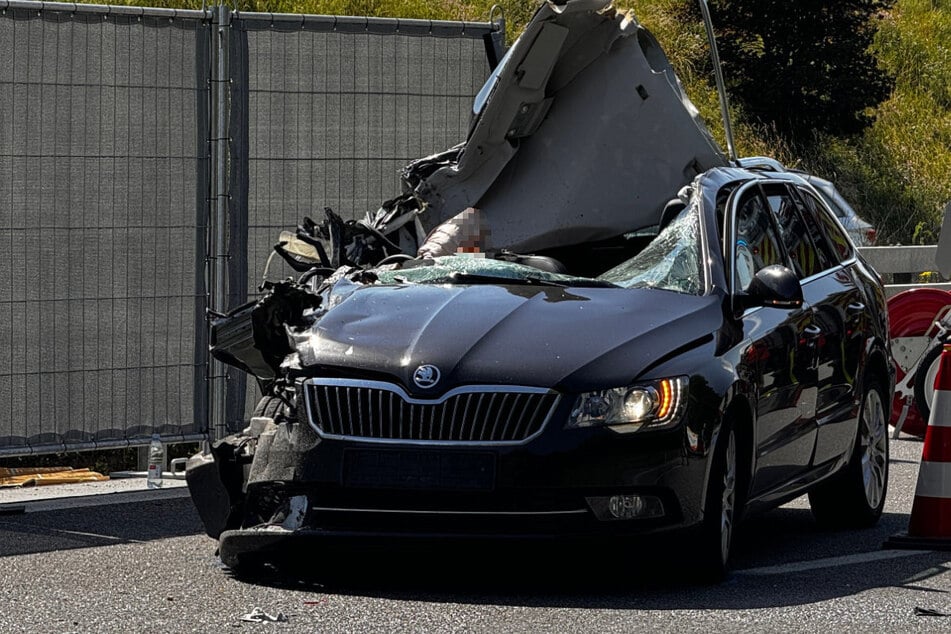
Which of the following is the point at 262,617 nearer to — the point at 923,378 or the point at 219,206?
the point at 219,206

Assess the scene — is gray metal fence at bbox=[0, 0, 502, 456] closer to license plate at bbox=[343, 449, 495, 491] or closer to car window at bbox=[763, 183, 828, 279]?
car window at bbox=[763, 183, 828, 279]

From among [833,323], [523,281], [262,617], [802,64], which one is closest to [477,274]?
[523,281]

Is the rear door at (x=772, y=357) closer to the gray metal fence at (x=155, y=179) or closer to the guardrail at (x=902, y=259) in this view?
the gray metal fence at (x=155, y=179)

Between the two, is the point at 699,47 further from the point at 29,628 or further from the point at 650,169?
the point at 29,628

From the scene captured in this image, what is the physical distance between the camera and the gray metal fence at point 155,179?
409 inches

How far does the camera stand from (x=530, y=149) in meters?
10.4

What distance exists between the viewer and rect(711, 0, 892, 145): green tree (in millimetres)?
34562

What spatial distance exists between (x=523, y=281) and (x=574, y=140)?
2342 millimetres

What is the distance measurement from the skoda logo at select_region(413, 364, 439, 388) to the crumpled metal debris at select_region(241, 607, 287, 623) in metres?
0.93

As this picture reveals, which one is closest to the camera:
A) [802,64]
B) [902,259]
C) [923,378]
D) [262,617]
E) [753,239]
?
[262,617]

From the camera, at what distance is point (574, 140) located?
1036 cm

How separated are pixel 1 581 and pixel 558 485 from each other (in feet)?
7.16

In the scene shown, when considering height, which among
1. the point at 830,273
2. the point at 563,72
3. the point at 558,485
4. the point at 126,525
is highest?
the point at 563,72

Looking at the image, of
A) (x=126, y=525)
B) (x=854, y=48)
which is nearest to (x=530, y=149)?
(x=126, y=525)
